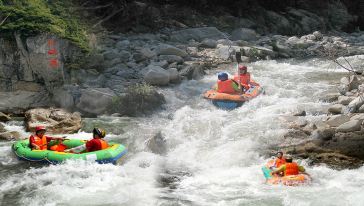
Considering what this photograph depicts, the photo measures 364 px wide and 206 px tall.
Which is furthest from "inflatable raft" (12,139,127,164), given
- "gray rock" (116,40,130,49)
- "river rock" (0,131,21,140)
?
"gray rock" (116,40,130,49)

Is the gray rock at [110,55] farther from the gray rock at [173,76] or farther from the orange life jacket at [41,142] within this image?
the orange life jacket at [41,142]

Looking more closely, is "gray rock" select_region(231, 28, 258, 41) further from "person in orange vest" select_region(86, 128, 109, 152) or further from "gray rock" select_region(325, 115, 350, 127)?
"person in orange vest" select_region(86, 128, 109, 152)

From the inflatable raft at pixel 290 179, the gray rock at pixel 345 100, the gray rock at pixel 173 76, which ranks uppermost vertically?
the gray rock at pixel 173 76

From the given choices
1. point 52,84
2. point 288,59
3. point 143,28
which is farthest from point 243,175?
point 143,28

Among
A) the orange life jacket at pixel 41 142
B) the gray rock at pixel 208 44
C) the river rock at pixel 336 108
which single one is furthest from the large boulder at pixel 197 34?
the orange life jacket at pixel 41 142

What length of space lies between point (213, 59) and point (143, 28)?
4290mm

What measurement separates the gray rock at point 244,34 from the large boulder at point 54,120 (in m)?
10.6

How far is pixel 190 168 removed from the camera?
10.1 m

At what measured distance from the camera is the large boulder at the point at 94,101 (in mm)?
13609

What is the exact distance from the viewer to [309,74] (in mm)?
17438

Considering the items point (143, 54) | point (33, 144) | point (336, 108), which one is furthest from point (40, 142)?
point (336, 108)

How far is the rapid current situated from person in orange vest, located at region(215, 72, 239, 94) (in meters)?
0.58

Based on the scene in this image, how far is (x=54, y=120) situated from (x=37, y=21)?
355 cm

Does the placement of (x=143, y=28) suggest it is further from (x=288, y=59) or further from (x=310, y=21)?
(x=310, y=21)
